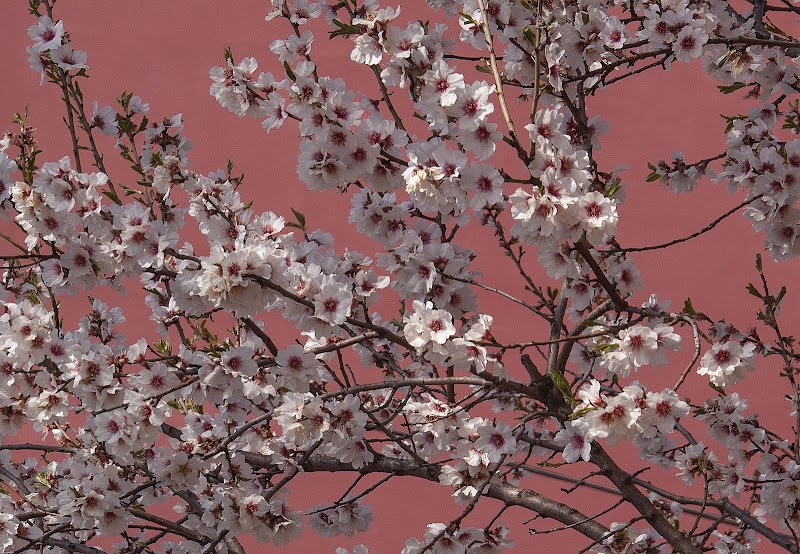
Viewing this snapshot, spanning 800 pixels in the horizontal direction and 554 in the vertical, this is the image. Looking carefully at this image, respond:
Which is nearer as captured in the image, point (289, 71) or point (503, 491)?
point (289, 71)

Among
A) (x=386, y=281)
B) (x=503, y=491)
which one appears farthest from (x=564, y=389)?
(x=503, y=491)

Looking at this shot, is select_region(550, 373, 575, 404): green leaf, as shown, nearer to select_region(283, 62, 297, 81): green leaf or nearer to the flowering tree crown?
the flowering tree crown

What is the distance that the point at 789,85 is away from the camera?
73.3 inches

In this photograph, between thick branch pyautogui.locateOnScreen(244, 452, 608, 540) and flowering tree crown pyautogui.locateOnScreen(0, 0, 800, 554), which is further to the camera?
thick branch pyautogui.locateOnScreen(244, 452, 608, 540)

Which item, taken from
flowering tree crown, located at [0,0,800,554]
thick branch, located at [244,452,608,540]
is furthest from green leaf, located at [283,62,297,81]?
thick branch, located at [244,452,608,540]

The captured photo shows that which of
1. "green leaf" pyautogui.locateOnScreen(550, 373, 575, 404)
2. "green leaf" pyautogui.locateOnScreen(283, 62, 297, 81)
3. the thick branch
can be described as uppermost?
"green leaf" pyautogui.locateOnScreen(283, 62, 297, 81)

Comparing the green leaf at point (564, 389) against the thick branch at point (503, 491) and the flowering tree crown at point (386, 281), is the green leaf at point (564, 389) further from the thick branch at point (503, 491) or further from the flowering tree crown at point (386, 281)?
the thick branch at point (503, 491)

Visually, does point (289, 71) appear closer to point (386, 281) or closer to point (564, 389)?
point (386, 281)

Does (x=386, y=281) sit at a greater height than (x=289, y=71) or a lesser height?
lesser

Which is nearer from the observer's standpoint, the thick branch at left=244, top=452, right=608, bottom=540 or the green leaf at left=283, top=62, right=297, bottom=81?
the green leaf at left=283, top=62, right=297, bottom=81

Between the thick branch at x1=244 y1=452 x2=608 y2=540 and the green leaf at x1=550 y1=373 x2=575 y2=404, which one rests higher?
the thick branch at x1=244 y1=452 x2=608 y2=540

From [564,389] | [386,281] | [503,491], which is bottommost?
[564,389]

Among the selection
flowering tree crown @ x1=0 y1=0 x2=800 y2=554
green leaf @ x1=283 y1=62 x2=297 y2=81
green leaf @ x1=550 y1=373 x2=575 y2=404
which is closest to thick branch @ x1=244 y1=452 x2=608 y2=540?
flowering tree crown @ x1=0 y1=0 x2=800 y2=554

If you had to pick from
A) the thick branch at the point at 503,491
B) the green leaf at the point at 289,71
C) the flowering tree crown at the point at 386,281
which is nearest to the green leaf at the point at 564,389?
the flowering tree crown at the point at 386,281
